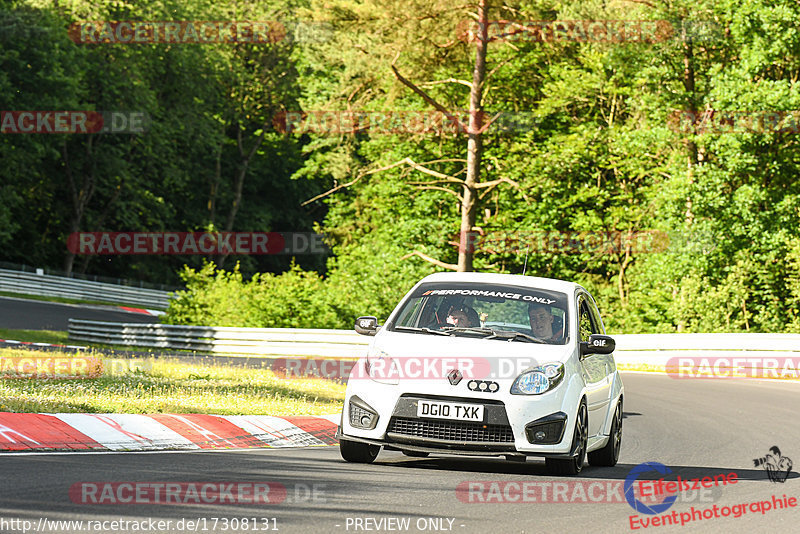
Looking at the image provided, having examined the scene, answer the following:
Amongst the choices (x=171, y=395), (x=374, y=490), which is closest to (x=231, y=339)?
(x=171, y=395)

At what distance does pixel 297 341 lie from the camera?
32.6 m

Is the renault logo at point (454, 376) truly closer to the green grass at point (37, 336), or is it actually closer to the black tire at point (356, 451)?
the black tire at point (356, 451)

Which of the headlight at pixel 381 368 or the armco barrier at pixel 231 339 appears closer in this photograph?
the headlight at pixel 381 368

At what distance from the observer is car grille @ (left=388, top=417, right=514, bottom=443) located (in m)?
9.41

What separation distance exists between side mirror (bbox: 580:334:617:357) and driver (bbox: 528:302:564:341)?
237mm

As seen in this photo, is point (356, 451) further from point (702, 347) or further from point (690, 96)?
point (690, 96)

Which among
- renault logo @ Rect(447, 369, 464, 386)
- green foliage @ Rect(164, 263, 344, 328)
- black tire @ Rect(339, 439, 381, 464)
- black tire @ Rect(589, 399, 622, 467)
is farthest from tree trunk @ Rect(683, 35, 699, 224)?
renault logo @ Rect(447, 369, 464, 386)

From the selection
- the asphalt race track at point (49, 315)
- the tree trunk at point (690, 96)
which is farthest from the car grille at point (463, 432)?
the tree trunk at point (690, 96)

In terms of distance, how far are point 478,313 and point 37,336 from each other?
25031mm

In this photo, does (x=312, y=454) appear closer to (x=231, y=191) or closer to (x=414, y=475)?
(x=414, y=475)

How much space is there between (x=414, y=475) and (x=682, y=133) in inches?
1232

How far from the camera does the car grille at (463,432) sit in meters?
9.41

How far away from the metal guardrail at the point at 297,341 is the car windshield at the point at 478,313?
55.8 feet

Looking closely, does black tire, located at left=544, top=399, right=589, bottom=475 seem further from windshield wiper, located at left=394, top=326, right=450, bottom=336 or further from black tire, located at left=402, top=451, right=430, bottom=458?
windshield wiper, located at left=394, top=326, right=450, bottom=336
